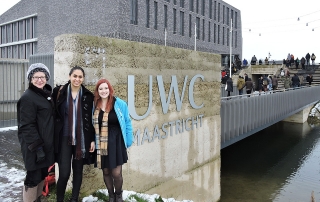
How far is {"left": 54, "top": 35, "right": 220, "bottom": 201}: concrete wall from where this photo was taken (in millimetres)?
5148

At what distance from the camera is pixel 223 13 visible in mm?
48906

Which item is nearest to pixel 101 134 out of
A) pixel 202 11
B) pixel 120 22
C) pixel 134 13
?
pixel 120 22

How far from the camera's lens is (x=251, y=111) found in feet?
42.7

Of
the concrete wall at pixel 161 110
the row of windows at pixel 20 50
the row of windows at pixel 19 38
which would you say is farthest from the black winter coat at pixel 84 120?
the row of windows at pixel 20 50

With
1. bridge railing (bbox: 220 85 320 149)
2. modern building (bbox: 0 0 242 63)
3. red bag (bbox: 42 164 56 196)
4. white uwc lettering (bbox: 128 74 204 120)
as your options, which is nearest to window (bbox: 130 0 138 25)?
modern building (bbox: 0 0 242 63)

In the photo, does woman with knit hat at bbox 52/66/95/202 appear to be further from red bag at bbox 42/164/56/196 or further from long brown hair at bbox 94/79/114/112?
red bag at bbox 42/164/56/196

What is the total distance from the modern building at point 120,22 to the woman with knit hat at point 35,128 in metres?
18.3

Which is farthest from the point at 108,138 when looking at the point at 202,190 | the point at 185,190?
the point at 202,190

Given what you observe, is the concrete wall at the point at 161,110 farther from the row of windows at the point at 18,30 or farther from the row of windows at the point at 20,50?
the row of windows at the point at 18,30

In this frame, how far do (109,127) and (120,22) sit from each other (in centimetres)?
Result: 2513

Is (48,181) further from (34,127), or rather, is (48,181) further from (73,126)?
(34,127)

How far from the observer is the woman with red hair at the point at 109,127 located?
3.95 m

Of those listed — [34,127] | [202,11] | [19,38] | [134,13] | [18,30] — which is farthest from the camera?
[18,30]

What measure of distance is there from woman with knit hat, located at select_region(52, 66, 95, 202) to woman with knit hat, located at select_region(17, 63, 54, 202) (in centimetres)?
19
